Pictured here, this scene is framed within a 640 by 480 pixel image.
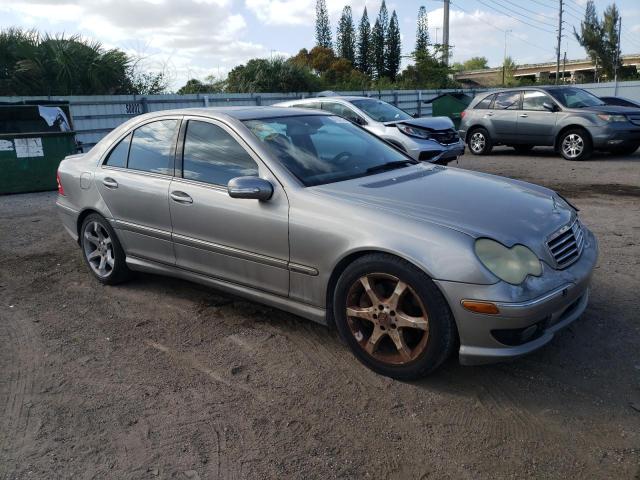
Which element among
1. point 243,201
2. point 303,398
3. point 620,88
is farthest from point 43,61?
point 620,88

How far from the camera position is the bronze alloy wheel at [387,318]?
3123mm

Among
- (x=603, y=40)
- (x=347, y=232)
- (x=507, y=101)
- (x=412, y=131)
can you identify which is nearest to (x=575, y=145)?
(x=507, y=101)

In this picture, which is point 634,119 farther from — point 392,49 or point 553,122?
point 392,49

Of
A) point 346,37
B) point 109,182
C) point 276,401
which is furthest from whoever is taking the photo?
point 346,37

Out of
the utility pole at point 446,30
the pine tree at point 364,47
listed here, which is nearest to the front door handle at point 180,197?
the utility pole at point 446,30

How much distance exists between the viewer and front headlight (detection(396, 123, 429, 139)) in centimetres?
1096

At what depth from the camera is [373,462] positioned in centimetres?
261

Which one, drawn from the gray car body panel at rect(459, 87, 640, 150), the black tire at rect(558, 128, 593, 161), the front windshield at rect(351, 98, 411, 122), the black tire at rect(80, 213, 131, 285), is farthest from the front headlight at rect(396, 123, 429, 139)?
the black tire at rect(80, 213, 131, 285)

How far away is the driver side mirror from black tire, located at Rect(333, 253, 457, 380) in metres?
0.75

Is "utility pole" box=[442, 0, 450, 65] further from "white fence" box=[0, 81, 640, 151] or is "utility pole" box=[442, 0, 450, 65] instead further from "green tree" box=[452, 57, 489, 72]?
"green tree" box=[452, 57, 489, 72]

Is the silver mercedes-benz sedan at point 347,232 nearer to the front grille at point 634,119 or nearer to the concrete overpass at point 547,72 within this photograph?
the front grille at point 634,119

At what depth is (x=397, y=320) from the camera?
3.16 meters

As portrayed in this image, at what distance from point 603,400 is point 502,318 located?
0.73 meters

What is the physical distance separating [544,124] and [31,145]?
34.7 feet
